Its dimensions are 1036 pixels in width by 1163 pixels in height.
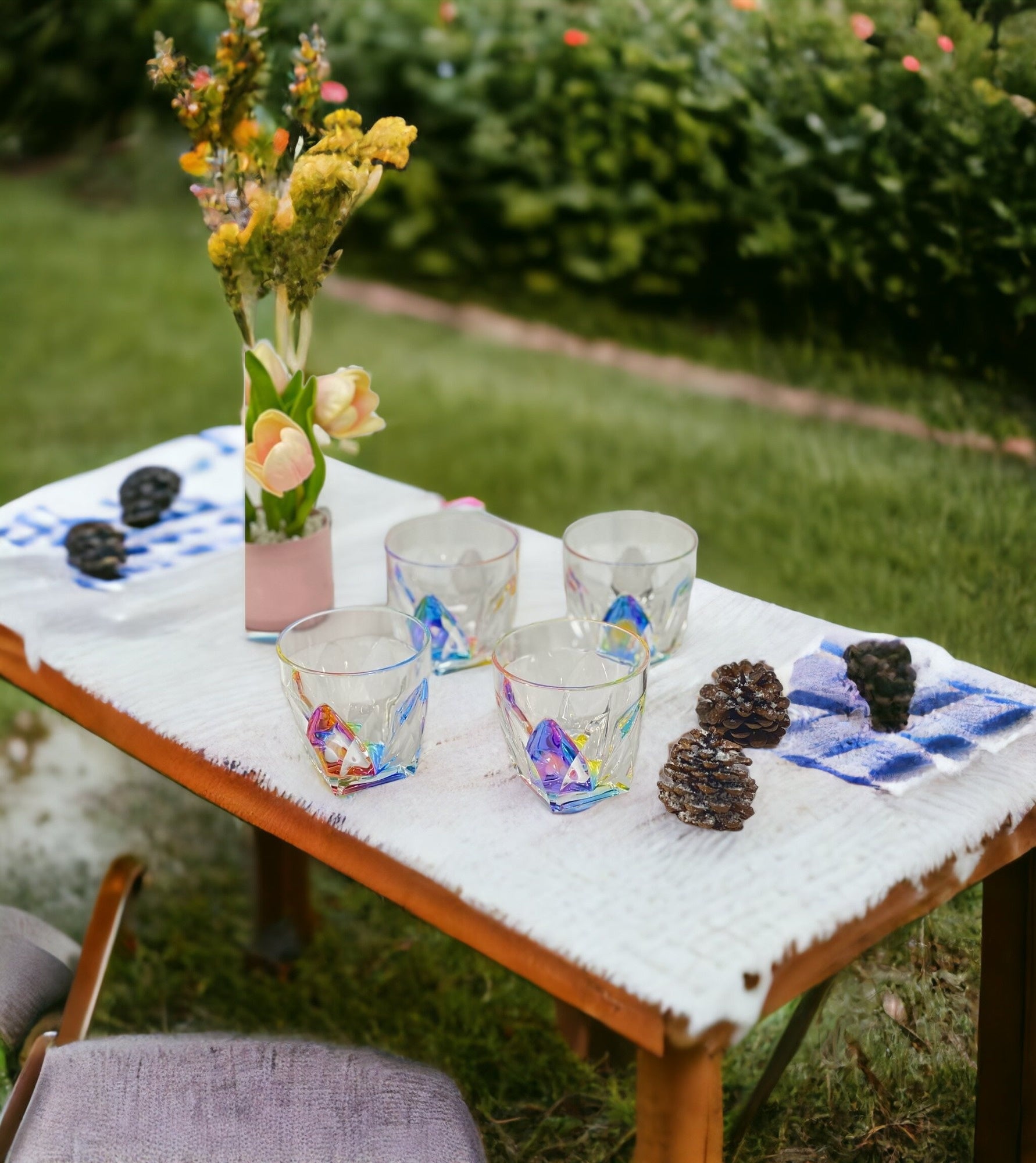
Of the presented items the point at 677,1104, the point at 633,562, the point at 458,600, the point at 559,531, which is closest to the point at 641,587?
the point at 633,562

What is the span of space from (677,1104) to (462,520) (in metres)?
0.73

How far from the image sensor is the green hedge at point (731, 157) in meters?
2.16

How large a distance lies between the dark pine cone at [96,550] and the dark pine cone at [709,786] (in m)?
0.79

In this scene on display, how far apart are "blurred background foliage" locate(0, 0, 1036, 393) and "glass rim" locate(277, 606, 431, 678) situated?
50.2 inches

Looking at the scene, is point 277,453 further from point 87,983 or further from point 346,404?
point 87,983

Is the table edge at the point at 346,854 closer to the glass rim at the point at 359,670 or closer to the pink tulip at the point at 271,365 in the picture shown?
the glass rim at the point at 359,670

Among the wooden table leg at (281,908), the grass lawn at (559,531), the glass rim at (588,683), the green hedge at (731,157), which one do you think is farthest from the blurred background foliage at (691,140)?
the wooden table leg at (281,908)

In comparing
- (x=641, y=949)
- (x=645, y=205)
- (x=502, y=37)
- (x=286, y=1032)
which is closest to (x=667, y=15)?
(x=645, y=205)

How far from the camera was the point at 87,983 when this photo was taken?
1342mm

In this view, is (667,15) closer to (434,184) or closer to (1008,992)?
(434,184)

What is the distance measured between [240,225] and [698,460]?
1930mm

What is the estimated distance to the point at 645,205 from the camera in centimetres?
344

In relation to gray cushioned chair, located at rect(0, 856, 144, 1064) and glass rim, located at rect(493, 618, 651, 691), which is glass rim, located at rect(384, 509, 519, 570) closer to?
glass rim, located at rect(493, 618, 651, 691)

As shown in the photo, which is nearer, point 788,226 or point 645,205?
point 788,226
